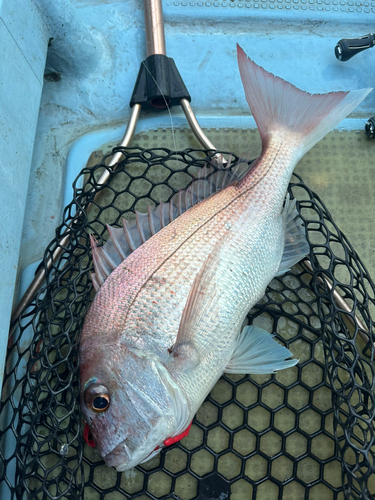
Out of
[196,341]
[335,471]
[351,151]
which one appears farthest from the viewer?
[351,151]

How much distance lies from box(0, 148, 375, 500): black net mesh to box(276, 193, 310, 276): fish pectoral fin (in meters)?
0.05

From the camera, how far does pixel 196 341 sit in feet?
4.17

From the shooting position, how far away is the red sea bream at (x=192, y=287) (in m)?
1.19

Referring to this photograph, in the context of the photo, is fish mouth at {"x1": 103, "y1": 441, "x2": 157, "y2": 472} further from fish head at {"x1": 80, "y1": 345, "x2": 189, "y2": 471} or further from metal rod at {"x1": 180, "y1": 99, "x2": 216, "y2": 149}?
metal rod at {"x1": 180, "y1": 99, "x2": 216, "y2": 149}

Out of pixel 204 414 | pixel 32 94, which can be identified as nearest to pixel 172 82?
pixel 32 94

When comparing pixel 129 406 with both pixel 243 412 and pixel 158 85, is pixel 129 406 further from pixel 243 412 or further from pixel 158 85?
pixel 158 85

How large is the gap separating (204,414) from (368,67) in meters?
1.83

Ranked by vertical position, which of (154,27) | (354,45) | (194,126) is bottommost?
(194,126)

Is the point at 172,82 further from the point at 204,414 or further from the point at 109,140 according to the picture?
the point at 204,414

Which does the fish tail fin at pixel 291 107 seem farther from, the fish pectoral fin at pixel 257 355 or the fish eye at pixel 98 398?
the fish eye at pixel 98 398

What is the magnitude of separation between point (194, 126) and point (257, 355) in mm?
995

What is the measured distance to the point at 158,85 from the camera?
6.10ft

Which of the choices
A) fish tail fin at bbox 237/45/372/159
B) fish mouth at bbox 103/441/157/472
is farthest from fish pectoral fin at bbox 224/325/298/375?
fish tail fin at bbox 237/45/372/159

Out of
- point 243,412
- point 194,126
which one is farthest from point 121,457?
point 194,126
